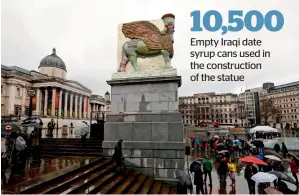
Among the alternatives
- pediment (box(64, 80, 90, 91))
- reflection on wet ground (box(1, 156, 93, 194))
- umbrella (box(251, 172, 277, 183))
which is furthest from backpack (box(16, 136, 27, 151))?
pediment (box(64, 80, 90, 91))

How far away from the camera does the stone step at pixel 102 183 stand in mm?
7789

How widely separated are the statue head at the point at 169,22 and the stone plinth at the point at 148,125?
320 centimetres

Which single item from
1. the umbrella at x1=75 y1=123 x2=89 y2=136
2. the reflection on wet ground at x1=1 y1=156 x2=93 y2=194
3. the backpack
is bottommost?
the reflection on wet ground at x1=1 y1=156 x2=93 y2=194

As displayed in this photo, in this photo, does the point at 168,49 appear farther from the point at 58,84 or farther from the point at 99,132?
the point at 58,84

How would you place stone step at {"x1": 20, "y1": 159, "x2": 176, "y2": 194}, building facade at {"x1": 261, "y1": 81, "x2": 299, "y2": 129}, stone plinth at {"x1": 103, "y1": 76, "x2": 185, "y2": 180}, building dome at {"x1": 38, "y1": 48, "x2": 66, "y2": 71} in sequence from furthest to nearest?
building facade at {"x1": 261, "y1": 81, "x2": 299, "y2": 129}
building dome at {"x1": 38, "y1": 48, "x2": 66, "y2": 71}
stone plinth at {"x1": 103, "y1": 76, "x2": 185, "y2": 180}
stone step at {"x1": 20, "y1": 159, "x2": 176, "y2": 194}

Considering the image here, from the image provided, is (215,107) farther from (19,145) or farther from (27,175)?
(27,175)

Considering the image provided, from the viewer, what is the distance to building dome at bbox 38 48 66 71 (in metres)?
74.5

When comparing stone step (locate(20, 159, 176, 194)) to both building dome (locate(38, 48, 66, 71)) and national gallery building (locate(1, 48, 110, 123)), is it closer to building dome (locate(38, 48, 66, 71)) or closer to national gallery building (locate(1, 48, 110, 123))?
national gallery building (locate(1, 48, 110, 123))

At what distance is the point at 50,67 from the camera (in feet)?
243

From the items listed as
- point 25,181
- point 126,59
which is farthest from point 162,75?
point 25,181

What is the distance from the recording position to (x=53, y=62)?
75250 millimetres

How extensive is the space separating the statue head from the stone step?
8.87 meters

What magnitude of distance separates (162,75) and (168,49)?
1.77 meters

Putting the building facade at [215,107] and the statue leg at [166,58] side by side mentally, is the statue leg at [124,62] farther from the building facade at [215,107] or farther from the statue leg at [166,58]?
the building facade at [215,107]
